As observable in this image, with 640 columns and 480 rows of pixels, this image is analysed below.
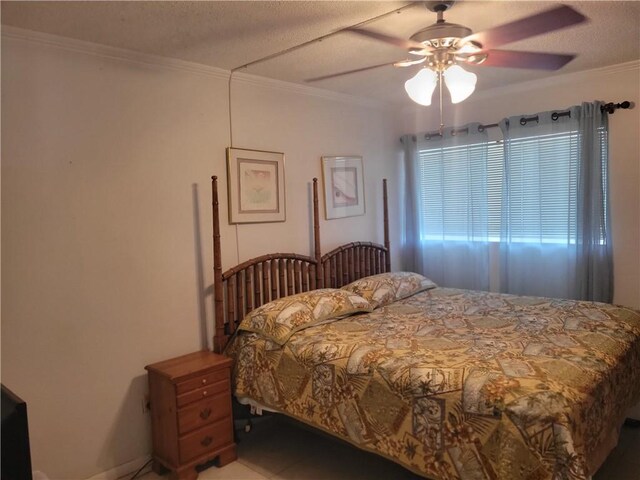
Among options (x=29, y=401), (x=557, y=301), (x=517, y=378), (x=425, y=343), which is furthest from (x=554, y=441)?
(x=29, y=401)

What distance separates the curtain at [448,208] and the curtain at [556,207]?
0.71 feet

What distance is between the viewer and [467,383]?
6.53ft

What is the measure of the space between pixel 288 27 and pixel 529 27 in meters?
1.28

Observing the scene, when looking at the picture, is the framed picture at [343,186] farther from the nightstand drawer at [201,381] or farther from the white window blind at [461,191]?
the nightstand drawer at [201,381]

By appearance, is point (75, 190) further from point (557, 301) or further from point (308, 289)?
point (557, 301)

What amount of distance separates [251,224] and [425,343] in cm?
148

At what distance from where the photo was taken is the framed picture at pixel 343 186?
12.8ft

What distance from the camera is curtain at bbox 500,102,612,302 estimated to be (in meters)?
3.47

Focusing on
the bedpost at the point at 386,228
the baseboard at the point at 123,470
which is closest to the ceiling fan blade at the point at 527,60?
the bedpost at the point at 386,228

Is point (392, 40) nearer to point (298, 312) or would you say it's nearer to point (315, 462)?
point (298, 312)

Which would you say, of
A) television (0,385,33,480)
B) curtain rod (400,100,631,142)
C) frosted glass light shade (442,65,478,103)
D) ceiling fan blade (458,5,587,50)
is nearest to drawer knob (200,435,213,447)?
television (0,385,33,480)

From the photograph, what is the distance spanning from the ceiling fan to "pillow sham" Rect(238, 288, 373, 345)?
140 cm

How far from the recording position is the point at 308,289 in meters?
3.61

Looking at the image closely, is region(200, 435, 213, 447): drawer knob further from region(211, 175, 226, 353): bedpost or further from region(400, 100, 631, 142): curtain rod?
region(400, 100, 631, 142): curtain rod
